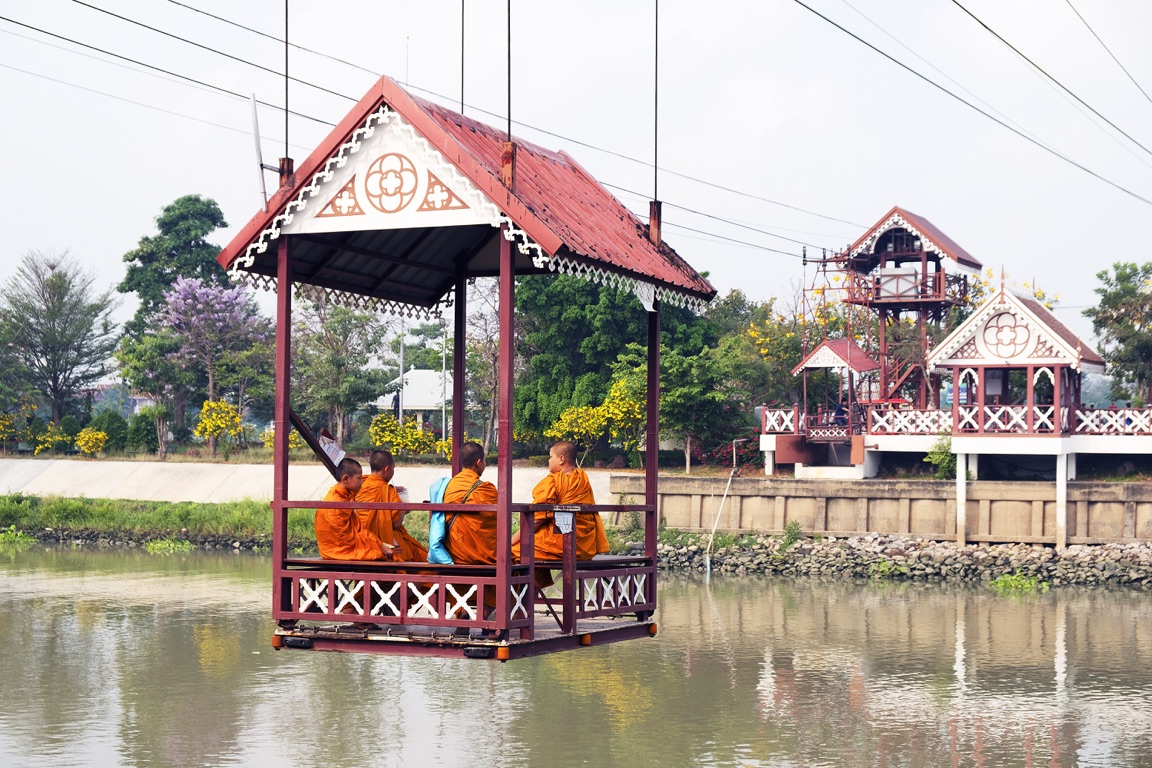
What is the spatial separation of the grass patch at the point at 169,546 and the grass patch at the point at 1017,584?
78.2 feet

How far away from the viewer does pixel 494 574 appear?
39.4 feet

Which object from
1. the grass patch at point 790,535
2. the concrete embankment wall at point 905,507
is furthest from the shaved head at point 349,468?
the concrete embankment wall at point 905,507

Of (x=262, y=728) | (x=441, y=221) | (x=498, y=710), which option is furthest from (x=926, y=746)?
(x=441, y=221)

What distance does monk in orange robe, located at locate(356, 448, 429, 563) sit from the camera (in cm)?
1258

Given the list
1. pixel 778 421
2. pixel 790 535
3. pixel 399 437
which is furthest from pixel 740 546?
pixel 399 437

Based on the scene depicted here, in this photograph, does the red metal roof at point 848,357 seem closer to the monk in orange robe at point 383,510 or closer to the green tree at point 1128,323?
the green tree at point 1128,323

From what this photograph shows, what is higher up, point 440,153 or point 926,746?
point 440,153

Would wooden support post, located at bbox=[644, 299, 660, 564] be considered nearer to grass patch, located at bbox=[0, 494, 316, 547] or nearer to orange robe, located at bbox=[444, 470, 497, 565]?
orange robe, located at bbox=[444, 470, 497, 565]

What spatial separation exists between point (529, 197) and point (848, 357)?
108 ft

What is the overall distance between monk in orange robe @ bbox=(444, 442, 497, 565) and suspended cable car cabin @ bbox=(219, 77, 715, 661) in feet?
0.38

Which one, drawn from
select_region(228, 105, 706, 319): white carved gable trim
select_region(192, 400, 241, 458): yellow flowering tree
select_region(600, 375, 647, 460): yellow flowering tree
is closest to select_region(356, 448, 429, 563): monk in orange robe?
select_region(228, 105, 706, 319): white carved gable trim

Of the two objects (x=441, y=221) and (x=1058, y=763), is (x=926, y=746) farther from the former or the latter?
(x=441, y=221)

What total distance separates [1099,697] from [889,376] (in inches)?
881

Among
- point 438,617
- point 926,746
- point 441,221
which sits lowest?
point 926,746
